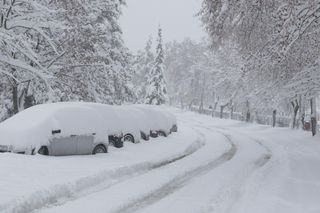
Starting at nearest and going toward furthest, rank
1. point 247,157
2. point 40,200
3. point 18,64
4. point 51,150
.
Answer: point 40,200, point 51,150, point 18,64, point 247,157

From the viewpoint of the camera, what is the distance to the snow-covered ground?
1020 cm

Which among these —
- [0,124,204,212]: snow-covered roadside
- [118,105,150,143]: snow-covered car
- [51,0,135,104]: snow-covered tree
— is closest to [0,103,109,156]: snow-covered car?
[0,124,204,212]: snow-covered roadside

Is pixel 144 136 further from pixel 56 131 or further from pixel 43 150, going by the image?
pixel 43 150

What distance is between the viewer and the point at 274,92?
26.9m

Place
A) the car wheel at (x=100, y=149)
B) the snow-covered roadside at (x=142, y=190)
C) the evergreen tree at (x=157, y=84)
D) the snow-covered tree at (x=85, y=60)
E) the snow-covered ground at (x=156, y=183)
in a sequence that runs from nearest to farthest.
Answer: the snow-covered roadside at (x=142, y=190)
the snow-covered ground at (x=156, y=183)
the car wheel at (x=100, y=149)
the snow-covered tree at (x=85, y=60)
the evergreen tree at (x=157, y=84)

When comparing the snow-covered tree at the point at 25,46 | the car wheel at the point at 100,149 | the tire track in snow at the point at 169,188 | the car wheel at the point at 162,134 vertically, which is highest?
the snow-covered tree at the point at 25,46

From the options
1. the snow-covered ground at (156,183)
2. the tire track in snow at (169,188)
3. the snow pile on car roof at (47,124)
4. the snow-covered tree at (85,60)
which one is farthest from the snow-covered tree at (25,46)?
the tire track in snow at (169,188)

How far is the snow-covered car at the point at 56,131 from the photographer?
15992 millimetres

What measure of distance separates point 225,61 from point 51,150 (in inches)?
1444

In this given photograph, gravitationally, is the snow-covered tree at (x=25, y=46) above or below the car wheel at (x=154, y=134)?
above

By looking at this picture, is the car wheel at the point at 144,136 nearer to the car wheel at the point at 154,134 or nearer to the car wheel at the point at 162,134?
the car wheel at the point at 154,134

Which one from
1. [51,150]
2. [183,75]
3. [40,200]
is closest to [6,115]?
[51,150]

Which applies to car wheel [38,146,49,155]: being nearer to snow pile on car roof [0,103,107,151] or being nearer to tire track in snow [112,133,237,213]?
snow pile on car roof [0,103,107,151]

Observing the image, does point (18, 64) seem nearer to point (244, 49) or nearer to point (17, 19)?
point (17, 19)
